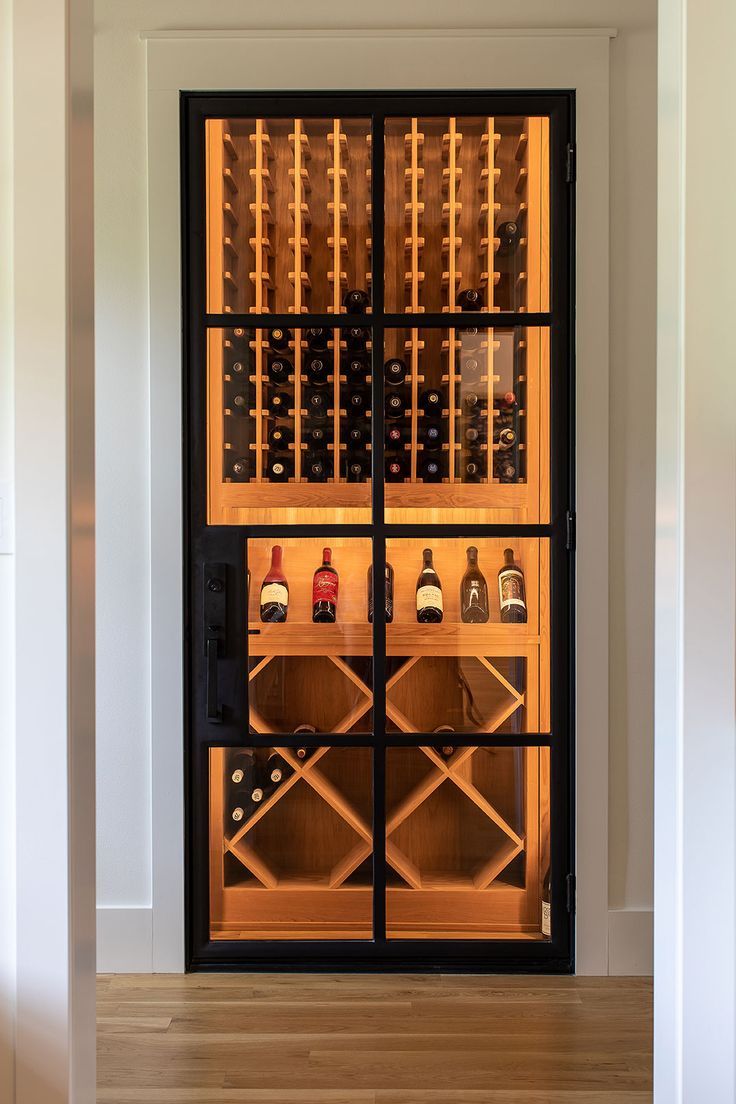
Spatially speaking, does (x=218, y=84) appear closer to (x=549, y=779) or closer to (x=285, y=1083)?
(x=549, y=779)

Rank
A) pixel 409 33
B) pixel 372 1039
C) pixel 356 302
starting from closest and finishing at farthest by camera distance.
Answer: pixel 372 1039 → pixel 409 33 → pixel 356 302

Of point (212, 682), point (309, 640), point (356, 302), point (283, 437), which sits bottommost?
point (212, 682)

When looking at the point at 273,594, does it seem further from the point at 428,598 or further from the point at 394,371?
the point at 394,371

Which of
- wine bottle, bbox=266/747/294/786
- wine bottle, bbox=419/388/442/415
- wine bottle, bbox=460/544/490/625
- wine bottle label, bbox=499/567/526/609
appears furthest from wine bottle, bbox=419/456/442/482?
wine bottle, bbox=266/747/294/786

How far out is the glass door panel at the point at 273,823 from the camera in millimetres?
2795

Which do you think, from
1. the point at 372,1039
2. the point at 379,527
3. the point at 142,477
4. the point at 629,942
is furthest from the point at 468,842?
the point at 142,477

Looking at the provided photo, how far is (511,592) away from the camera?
2.80m

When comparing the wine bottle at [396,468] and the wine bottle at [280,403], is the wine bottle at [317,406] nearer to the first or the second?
the wine bottle at [280,403]

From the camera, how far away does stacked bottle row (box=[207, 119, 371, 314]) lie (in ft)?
9.00

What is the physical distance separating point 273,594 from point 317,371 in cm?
70

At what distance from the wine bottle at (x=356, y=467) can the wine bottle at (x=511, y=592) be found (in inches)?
19.8

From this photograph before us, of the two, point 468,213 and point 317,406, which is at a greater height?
point 468,213

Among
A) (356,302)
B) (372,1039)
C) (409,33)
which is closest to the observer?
(372,1039)
